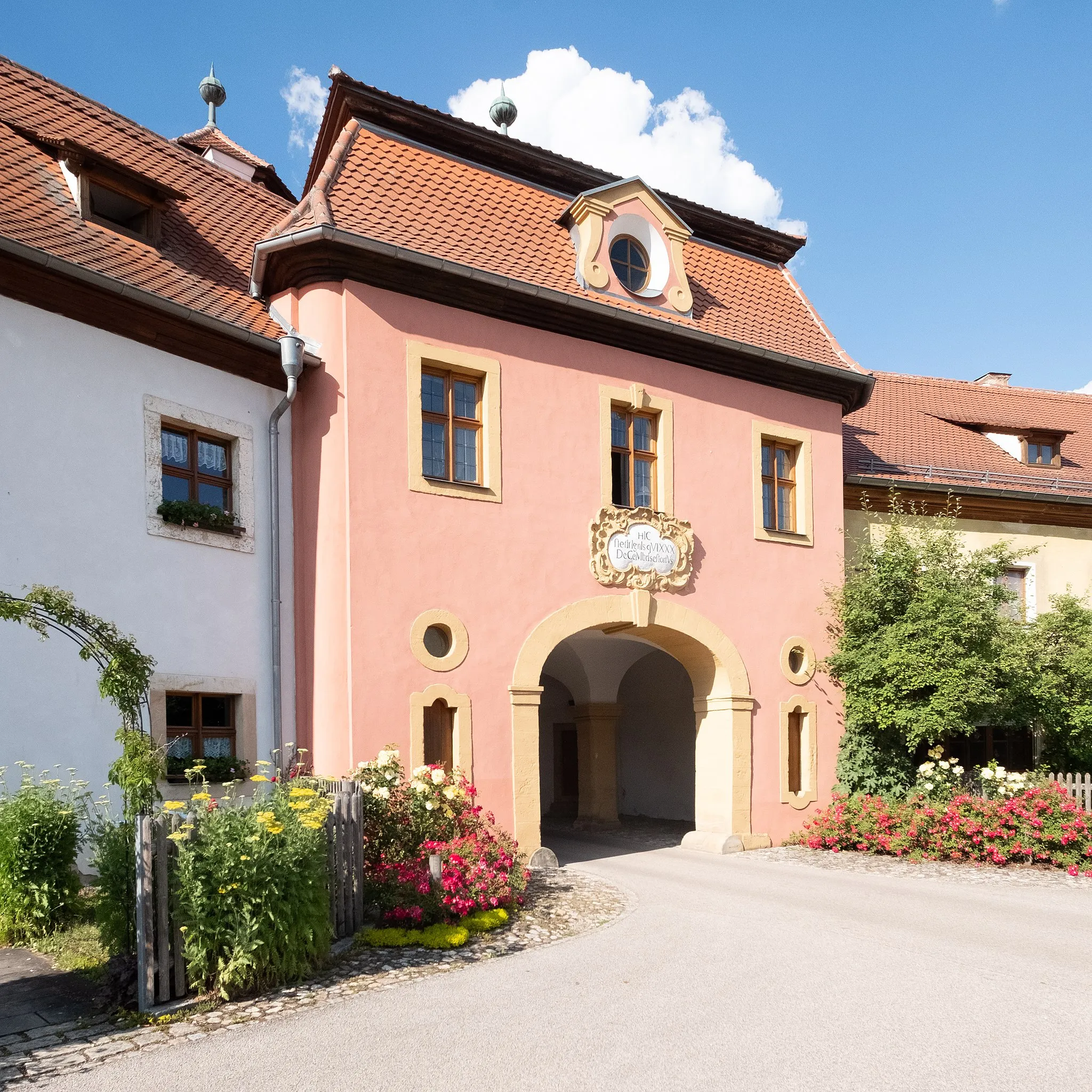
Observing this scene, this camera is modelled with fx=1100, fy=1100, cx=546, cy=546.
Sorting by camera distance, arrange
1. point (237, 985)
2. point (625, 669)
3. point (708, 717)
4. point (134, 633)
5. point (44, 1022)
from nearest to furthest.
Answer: point (44, 1022) < point (237, 985) < point (134, 633) < point (708, 717) < point (625, 669)

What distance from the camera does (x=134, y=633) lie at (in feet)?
32.8

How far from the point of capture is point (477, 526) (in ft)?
40.3

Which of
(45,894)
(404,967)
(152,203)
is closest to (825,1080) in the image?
(404,967)

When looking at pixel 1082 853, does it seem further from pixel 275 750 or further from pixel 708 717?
pixel 275 750

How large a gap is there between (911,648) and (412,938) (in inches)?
331

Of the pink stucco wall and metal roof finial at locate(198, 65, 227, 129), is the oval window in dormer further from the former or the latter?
metal roof finial at locate(198, 65, 227, 129)

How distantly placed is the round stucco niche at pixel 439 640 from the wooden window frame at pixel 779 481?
16.9 ft

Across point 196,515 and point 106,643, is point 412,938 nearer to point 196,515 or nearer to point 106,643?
point 106,643

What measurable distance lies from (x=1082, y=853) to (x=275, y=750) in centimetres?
946

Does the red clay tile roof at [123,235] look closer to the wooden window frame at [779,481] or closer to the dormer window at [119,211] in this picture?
the dormer window at [119,211]

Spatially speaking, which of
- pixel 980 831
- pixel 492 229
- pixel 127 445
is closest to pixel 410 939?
pixel 127 445

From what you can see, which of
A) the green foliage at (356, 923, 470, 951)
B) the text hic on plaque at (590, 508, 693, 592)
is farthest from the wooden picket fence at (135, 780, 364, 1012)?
the text hic on plaque at (590, 508, 693, 592)

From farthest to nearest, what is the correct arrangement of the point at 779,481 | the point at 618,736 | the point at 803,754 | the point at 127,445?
the point at 618,736 < the point at 779,481 < the point at 803,754 < the point at 127,445

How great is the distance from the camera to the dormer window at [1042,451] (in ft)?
66.1
